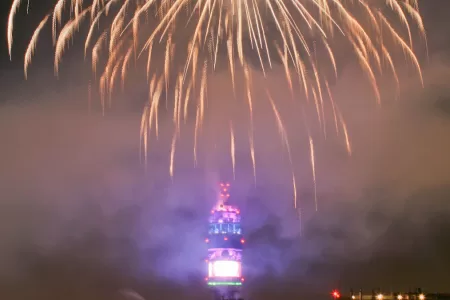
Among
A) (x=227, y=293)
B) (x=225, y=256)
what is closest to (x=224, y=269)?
(x=225, y=256)

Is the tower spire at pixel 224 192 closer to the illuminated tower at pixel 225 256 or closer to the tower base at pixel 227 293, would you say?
the illuminated tower at pixel 225 256

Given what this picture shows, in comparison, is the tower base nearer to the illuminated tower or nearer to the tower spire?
the illuminated tower

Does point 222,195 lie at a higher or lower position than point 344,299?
higher

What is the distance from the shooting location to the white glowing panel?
3246 inches

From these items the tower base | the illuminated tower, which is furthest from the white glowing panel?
the tower base

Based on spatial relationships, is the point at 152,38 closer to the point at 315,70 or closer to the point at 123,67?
the point at 123,67

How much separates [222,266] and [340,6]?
6516cm

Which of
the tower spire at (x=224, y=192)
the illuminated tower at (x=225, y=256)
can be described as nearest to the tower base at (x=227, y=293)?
the illuminated tower at (x=225, y=256)

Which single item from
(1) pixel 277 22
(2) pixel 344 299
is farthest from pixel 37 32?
(2) pixel 344 299

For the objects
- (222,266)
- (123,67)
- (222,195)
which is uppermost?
(222,195)

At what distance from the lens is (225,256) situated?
273 ft

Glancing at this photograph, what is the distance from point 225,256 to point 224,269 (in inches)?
60.1

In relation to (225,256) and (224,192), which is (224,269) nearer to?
(225,256)

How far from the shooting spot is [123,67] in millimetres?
21125
